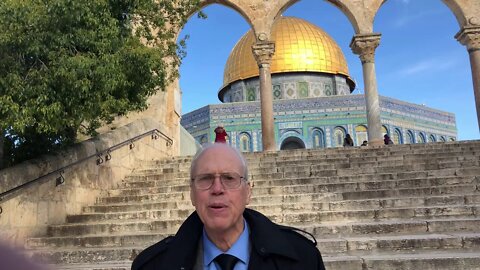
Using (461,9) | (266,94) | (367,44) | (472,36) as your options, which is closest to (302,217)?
(266,94)

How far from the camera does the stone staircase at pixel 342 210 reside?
15.1 ft

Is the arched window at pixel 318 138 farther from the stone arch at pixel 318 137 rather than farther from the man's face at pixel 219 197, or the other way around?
the man's face at pixel 219 197

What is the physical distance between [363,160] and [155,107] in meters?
7.06

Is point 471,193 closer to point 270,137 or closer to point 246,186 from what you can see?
point 246,186

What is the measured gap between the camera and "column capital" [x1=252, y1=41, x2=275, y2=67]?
14.4 metres

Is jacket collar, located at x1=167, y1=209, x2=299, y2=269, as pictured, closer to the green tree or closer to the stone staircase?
the stone staircase

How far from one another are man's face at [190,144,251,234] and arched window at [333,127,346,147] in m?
31.1

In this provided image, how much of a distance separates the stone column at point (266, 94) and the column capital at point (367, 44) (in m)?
2.85

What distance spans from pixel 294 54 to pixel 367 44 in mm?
22579

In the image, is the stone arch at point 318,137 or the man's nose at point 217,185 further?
the stone arch at point 318,137

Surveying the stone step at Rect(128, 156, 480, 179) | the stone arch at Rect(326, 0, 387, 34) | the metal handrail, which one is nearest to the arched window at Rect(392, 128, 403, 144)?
the stone arch at Rect(326, 0, 387, 34)

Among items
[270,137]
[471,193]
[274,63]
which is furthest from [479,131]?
[274,63]

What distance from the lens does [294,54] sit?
36438 millimetres

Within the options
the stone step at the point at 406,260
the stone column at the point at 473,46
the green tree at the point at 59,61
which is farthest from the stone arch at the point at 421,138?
the stone step at the point at 406,260
